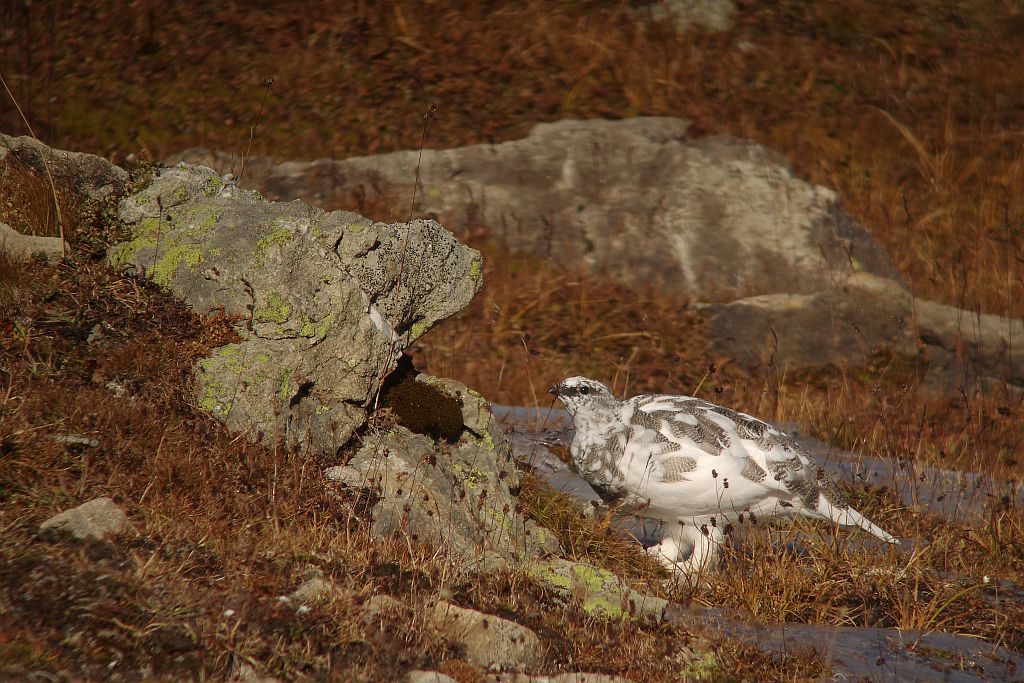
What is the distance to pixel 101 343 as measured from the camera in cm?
516

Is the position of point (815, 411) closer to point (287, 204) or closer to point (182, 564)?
point (287, 204)

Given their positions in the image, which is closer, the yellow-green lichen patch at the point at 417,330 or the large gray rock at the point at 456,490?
the large gray rock at the point at 456,490

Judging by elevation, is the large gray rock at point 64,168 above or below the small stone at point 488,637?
above

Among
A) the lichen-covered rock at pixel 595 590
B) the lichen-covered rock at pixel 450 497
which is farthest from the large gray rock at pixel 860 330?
the lichen-covered rock at pixel 595 590

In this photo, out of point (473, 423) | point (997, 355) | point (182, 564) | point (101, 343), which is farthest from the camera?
point (997, 355)

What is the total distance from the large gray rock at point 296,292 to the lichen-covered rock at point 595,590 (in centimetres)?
139

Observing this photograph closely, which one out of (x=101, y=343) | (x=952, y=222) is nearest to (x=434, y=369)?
(x=101, y=343)

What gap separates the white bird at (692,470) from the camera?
5469 millimetres

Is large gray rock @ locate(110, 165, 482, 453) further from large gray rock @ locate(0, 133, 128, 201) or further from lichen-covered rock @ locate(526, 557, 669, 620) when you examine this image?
lichen-covered rock @ locate(526, 557, 669, 620)

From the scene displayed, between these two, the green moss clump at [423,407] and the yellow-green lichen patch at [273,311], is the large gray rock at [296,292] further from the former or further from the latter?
the green moss clump at [423,407]

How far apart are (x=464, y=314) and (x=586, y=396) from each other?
5827 millimetres

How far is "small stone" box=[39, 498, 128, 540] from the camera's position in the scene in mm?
3795

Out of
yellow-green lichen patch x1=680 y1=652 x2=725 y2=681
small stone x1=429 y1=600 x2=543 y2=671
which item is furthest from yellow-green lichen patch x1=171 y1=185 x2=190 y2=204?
yellow-green lichen patch x1=680 y1=652 x2=725 y2=681

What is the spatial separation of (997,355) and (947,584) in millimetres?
6575
